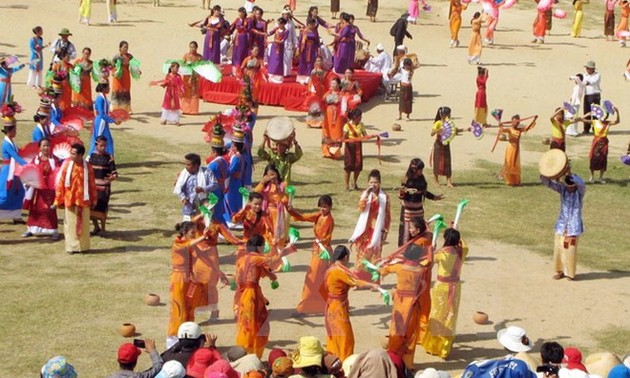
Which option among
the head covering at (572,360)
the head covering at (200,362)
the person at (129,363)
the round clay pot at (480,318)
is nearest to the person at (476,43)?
the round clay pot at (480,318)

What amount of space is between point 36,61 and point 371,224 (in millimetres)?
13635

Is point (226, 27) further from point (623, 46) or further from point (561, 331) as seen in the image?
point (561, 331)

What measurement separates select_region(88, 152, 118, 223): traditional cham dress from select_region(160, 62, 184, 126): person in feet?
24.5

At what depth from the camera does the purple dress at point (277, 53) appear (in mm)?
27739

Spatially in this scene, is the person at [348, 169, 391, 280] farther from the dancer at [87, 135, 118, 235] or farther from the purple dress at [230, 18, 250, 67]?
the purple dress at [230, 18, 250, 67]

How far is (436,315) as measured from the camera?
46.5 feet

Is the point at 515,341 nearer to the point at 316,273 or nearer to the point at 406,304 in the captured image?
the point at 406,304

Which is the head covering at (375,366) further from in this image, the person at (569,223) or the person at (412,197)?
the person at (569,223)

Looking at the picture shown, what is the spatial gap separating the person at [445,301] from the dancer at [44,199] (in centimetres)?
617

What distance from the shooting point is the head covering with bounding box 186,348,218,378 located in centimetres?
1143

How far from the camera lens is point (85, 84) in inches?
999

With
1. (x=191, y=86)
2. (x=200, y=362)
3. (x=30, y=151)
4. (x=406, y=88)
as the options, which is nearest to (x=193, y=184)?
(x=30, y=151)

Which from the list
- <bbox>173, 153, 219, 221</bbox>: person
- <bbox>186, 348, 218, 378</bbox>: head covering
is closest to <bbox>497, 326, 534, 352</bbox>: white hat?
<bbox>186, 348, 218, 378</bbox>: head covering

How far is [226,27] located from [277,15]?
24.0ft
